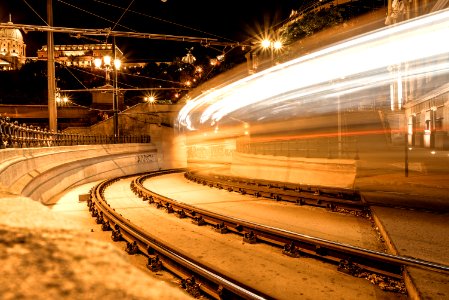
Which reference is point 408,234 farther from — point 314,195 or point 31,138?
point 31,138

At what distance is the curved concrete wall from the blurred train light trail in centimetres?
921

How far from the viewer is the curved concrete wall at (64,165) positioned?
387 inches

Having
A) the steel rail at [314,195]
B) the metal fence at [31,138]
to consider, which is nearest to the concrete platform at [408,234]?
the steel rail at [314,195]

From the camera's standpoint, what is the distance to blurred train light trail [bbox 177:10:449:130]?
1420 cm

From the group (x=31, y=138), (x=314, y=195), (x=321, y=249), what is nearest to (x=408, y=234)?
(x=321, y=249)

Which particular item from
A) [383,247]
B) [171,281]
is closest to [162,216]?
[171,281]

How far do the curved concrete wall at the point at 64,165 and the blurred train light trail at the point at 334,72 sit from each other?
9208 millimetres

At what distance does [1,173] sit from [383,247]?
814cm

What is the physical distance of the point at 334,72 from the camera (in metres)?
16.7

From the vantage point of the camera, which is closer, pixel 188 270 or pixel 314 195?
pixel 188 270

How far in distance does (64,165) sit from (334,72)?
45.7 ft

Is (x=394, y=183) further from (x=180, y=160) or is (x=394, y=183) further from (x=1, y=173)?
(x=180, y=160)

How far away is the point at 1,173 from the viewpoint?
313 inches

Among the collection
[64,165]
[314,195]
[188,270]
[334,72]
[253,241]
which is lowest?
[253,241]
